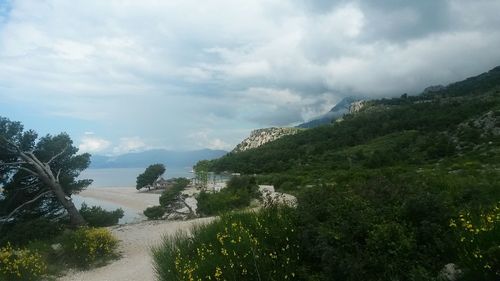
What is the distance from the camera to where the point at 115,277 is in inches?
468

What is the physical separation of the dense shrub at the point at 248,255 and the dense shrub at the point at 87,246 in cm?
653

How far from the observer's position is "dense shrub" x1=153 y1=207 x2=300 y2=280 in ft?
21.0

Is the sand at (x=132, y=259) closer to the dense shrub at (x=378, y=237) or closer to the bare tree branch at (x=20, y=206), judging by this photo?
the bare tree branch at (x=20, y=206)

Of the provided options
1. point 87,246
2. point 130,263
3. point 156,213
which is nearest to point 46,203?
point 156,213

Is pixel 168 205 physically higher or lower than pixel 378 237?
lower

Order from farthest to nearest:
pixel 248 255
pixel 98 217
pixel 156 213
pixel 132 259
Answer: pixel 156 213
pixel 98 217
pixel 132 259
pixel 248 255

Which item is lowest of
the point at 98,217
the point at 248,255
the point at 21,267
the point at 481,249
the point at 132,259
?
the point at 132,259

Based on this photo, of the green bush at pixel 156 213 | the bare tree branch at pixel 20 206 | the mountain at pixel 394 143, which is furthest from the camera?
the mountain at pixel 394 143

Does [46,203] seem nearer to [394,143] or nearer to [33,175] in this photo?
[33,175]

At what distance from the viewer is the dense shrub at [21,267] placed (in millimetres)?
11867

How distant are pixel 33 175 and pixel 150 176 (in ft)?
197

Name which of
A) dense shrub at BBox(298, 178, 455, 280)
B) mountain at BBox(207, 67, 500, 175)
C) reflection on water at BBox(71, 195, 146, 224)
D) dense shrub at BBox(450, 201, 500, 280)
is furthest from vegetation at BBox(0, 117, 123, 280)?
mountain at BBox(207, 67, 500, 175)

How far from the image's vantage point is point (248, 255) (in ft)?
22.0

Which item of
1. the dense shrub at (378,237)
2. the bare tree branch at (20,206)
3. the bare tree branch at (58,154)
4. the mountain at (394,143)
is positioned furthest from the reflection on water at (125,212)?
the dense shrub at (378,237)
